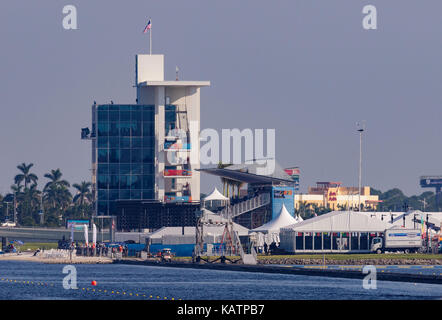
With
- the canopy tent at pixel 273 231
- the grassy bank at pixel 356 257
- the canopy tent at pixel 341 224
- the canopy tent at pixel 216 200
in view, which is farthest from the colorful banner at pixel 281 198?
the grassy bank at pixel 356 257

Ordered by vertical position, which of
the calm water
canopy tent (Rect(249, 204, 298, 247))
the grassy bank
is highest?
canopy tent (Rect(249, 204, 298, 247))

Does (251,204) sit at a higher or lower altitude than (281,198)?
lower

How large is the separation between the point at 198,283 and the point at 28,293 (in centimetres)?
2013

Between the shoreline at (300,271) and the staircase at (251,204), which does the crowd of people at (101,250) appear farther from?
the staircase at (251,204)

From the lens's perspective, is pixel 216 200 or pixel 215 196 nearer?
pixel 215 196

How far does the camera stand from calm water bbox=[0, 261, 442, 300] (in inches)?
3744

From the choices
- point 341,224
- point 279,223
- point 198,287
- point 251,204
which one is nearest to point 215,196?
point 251,204

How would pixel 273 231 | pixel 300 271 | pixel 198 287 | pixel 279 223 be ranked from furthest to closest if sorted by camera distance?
1. pixel 279 223
2. pixel 273 231
3. pixel 300 271
4. pixel 198 287

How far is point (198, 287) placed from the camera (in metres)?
106

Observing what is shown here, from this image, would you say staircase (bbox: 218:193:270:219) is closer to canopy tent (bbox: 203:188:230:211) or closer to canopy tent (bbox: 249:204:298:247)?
canopy tent (bbox: 203:188:230:211)

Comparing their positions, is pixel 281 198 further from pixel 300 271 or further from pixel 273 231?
pixel 300 271

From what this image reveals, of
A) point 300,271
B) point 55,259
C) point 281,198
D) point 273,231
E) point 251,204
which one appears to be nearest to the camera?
point 300,271

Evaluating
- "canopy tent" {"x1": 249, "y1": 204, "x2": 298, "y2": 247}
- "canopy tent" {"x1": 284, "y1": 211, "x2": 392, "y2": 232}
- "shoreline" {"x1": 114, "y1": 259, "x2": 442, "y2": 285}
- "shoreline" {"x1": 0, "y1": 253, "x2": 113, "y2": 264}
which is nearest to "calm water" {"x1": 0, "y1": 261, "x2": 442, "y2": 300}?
"shoreline" {"x1": 114, "y1": 259, "x2": 442, "y2": 285}
